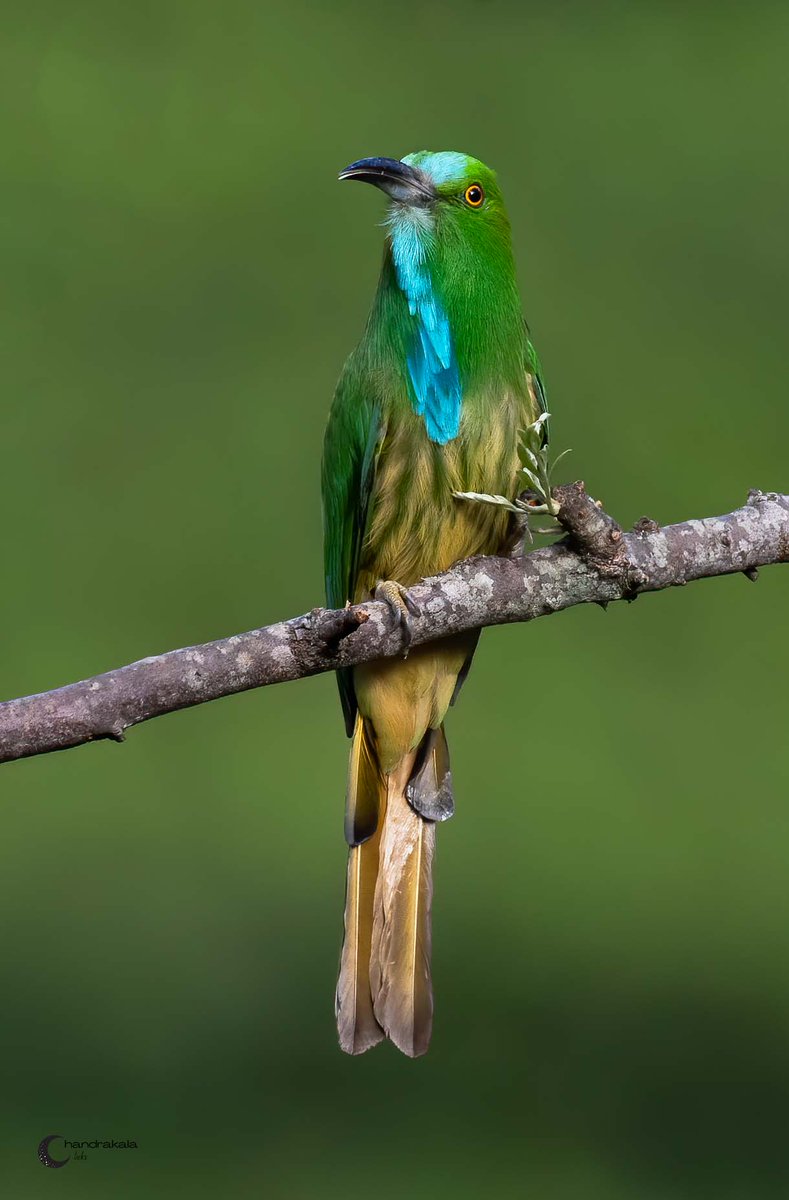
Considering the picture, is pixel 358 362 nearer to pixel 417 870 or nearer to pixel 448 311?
pixel 448 311

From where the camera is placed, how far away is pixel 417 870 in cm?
189

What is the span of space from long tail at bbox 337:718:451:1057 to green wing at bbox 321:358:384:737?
0.10 m

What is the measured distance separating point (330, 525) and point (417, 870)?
0.47 meters

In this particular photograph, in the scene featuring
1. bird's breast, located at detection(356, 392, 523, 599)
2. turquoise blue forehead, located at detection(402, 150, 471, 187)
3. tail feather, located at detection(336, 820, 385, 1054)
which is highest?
turquoise blue forehead, located at detection(402, 150, 471, 187)

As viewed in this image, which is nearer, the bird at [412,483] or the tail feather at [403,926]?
the bird at [412,483]

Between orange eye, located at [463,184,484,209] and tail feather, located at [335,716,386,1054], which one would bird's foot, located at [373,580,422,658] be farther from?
orange eye, located at [463,184,484,209]

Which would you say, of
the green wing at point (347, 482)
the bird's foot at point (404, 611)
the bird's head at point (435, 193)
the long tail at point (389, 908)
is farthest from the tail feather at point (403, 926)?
the bird's head at point (435, 193)

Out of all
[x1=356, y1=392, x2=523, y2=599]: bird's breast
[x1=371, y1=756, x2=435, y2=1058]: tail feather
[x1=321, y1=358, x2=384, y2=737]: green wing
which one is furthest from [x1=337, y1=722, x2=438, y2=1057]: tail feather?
[x1=356, y1=392, x2=523, y2=599]: bird's breast

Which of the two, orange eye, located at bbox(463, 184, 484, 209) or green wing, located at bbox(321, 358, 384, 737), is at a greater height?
orange eye, located at bbox(463, 184, 484, 209)

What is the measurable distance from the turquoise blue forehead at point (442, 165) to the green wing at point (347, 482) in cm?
25

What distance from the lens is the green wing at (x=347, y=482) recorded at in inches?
69.0

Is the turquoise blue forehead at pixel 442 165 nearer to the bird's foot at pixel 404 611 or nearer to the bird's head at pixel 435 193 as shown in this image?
the bird's head at pixel 435 193

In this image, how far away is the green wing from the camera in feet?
5.75

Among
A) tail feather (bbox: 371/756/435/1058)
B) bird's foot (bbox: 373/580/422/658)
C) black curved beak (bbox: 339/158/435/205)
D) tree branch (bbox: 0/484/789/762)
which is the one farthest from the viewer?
tail feather (bbox: 371/756/435/1058)
